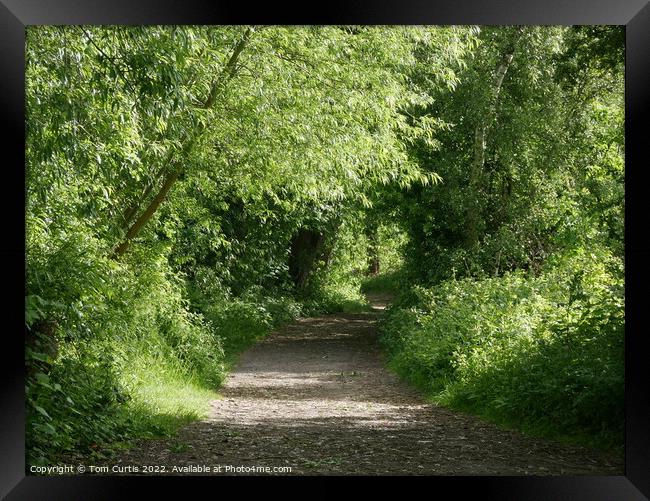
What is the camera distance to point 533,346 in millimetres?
8648

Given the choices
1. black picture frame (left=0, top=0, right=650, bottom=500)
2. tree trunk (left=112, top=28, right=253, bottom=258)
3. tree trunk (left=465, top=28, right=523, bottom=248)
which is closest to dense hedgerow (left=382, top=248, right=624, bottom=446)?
black picture frame (left=0, top=0, right=650, bottom=500)

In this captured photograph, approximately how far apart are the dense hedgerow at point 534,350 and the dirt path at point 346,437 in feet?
1.01

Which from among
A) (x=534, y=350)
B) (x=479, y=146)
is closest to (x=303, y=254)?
(x=479, y=146)

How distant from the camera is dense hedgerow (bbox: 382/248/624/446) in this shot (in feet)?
22.4

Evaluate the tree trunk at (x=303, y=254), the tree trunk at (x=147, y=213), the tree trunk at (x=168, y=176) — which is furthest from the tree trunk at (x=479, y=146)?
the tree trunk at (x=303, y=254)

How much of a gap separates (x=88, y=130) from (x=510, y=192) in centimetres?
1052

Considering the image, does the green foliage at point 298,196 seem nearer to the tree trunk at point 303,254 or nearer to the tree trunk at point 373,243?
the tree trunk at point 373,243

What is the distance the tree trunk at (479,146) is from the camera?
590 inches

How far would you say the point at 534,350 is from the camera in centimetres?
836
